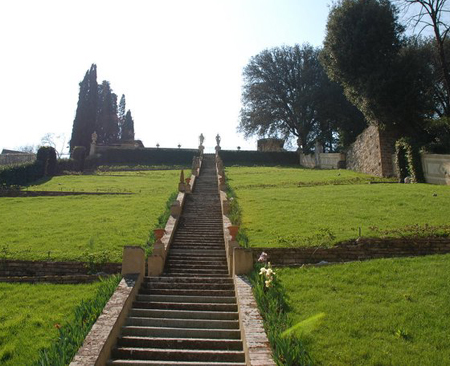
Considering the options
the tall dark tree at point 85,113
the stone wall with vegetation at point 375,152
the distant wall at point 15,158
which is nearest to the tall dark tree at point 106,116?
the tall dark tree at point 85,113

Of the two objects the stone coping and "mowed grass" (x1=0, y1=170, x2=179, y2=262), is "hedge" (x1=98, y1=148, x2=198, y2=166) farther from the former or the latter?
the stone coping

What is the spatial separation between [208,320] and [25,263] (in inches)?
246

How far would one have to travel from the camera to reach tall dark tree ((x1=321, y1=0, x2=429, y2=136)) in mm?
26953

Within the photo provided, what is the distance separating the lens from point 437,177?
2375cm

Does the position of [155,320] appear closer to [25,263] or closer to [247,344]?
[247,344]

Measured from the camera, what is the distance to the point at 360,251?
496 inches

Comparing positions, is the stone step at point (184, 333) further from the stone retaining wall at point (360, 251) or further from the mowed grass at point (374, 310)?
the stone retaining wall at point (360, 251)

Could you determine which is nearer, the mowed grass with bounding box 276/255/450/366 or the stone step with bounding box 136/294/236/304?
the mowed grass with bounding box 276/255/450/366

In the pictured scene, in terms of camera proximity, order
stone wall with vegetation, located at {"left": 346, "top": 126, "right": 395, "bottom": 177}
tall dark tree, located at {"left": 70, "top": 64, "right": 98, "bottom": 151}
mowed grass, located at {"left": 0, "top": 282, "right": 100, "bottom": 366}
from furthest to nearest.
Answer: tall dark tree, located at {"left": 70, "top": 64, "right": 98, "bottom": 151} → stone wall with vegetation, located at {"left": 346, "top": 126, "right": 395, "bottom": 177} → mowed grass, located at {"left": 0, "top": 282, "right": 100, "bottom": 366}


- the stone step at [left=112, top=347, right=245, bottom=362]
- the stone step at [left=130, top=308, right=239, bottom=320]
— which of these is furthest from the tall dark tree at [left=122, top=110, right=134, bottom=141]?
the stone step at [left=112, top=347, right=245, bottom=362]

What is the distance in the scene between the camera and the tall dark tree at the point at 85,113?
Result: 48.7m

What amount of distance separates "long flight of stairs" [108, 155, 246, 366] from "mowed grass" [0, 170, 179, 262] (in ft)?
7.88

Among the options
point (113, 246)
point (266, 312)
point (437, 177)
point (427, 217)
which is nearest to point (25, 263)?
point (113, 246)

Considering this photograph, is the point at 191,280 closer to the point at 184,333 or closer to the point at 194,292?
the point at 194,292
